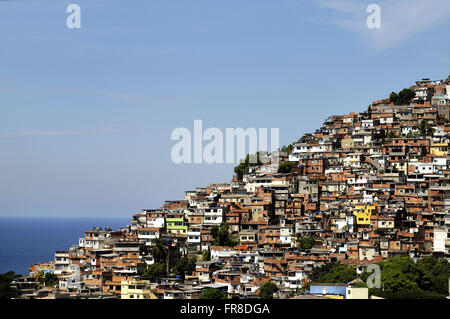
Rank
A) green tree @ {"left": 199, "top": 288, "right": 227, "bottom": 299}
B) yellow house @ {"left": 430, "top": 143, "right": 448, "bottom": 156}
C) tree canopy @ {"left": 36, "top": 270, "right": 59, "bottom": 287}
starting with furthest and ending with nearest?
yellow house @ {"left": 430, "top": 143, "right": 448, "bottom": 156}, tree canopy @ {"left": 36, "top": 270, "right": 59, "bottom": 287}, green tree @ {"left": 199, "top": 288, "right": 227, "bottom": 299}

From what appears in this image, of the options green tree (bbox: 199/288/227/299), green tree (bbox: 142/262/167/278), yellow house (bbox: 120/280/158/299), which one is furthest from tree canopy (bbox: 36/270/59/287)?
green tree (bbox: 199/288/227/299)

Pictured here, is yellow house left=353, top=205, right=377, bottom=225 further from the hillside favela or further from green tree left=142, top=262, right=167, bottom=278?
green tree left=142, top=262, right=167, bottom=278

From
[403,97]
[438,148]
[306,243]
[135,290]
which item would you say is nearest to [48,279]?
[135,290]

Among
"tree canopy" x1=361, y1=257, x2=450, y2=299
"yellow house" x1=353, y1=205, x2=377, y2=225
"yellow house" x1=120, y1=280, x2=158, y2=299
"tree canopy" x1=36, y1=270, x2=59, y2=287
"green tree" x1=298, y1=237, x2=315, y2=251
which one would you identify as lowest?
"tree canopy" x1=36, y1=270, x2=59, y2=287

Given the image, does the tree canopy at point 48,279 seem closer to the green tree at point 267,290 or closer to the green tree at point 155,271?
the green tree at point 155,271

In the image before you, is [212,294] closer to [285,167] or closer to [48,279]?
[48,279]
